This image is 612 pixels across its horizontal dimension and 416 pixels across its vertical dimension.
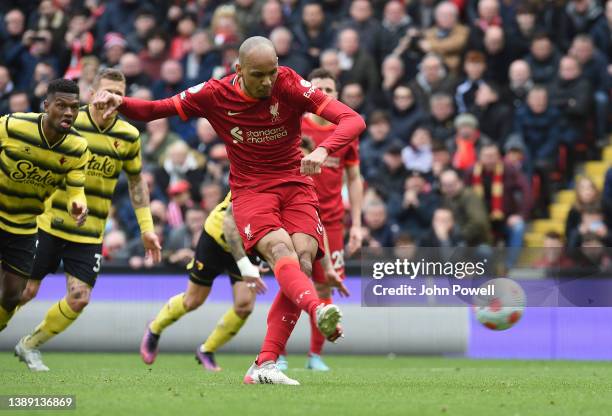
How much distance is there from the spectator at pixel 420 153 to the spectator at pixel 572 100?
6.15ft

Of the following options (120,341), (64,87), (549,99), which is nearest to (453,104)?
(549,99)

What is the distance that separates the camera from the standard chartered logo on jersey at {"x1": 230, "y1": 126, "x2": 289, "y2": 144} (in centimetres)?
929

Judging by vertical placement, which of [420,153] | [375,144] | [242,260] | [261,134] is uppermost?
[375,144]

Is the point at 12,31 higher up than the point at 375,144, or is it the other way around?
the point at 12,31

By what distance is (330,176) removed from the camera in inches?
499

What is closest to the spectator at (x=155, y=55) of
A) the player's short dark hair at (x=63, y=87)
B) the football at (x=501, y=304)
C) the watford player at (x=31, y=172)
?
the football at (x=501, y=304)

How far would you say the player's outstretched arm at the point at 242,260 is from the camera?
991 cm

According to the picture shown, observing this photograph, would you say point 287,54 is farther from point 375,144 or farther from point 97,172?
point 97,172

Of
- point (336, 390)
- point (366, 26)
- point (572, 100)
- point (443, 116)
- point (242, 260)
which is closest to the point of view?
point (336, 390)

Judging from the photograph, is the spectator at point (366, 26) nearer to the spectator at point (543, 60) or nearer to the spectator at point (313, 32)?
the spectator at point (313, 32)

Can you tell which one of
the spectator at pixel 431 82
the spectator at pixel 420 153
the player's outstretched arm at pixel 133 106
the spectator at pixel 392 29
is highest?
the spectator at pixel 392 29

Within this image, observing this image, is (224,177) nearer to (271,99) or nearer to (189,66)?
(189,66)

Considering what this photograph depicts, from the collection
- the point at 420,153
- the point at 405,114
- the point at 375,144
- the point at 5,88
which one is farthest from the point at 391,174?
the point at 5,88

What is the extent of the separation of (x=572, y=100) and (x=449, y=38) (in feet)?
7.96
